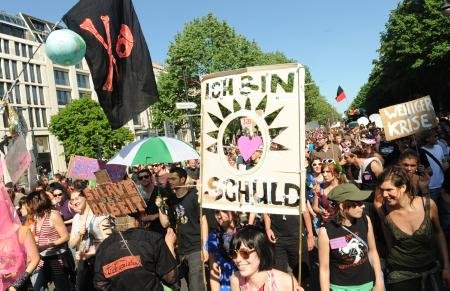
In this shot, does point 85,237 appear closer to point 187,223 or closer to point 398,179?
point 187,223

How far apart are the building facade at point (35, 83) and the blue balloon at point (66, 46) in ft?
182

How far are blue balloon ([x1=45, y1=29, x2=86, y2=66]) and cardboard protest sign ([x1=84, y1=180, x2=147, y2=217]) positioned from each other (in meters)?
1.72

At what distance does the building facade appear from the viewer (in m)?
59.2

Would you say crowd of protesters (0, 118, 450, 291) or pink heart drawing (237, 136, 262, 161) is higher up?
pink heart drawing (237, 136, 262, 161)

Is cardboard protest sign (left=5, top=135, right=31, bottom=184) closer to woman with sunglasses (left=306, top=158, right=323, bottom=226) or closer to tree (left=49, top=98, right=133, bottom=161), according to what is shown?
woman with sunglasses (left=306, top=158, right=323, bottom=226)

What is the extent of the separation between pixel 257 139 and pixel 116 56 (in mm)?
2799

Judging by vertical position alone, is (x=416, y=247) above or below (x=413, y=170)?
below

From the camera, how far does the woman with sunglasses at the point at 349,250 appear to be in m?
3.70

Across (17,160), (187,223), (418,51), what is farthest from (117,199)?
(418,51)

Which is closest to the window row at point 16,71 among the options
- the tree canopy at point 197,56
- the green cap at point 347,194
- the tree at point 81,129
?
the tree at point 81,129

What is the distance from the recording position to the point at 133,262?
11.6 feet

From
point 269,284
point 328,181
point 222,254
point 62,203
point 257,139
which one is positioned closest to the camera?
point 269,284

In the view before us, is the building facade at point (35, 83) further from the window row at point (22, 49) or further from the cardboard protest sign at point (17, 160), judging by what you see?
the cardboard protest sign at point (17, 160)

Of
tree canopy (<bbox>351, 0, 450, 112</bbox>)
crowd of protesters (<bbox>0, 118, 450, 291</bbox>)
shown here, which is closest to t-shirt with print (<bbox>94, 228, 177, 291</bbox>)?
crowd of protesters (<bbox>0, 118, 450, 291</bbox>)
